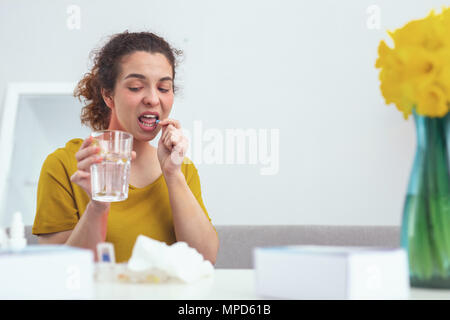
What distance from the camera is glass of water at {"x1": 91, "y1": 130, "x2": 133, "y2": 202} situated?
1039 mm

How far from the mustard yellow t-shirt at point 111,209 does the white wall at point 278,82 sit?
124cm

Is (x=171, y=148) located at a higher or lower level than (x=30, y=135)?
lower

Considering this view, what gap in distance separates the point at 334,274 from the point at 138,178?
1.13 metres

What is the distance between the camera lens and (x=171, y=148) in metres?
1.45

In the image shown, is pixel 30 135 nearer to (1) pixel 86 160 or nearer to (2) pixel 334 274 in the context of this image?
(1) pixel 86 160

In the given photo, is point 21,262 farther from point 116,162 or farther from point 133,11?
point 133,11

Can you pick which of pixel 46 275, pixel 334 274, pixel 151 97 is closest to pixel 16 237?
pixel 46 275

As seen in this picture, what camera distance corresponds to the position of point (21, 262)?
1.82 feet

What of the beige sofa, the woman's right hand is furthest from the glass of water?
the beige sofa

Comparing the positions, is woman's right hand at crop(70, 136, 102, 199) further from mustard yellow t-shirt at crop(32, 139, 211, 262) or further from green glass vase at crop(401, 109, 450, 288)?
green glass vase at crop(401, 109, 450, 288)

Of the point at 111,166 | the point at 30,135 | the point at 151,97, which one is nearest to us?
the point at 111,166

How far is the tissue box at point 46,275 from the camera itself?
55cm

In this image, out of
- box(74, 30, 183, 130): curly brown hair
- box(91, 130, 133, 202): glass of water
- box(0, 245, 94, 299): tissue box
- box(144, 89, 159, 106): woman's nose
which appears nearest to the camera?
box(0, 245, 94, 299): tissue box

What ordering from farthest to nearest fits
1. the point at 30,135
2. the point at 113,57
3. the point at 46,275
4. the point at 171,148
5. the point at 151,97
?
the point at 30,135 < the point at 113,57 < the point at 151,97 < the point at 171,148 < the point at 46,275
